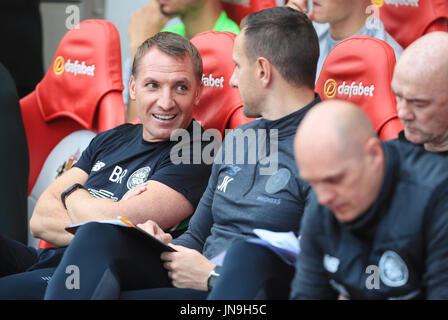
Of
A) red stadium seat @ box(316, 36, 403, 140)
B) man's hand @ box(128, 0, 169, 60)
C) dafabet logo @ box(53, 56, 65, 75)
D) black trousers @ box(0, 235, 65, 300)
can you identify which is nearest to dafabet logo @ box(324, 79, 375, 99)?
red stadium seat @ box(316, 36, 403, 140)

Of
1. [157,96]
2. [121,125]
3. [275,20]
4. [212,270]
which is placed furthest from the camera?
[121,125]

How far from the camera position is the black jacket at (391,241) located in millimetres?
1084

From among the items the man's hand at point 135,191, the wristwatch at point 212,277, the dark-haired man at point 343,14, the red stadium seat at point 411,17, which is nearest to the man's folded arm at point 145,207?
the man's hand at point 135,191

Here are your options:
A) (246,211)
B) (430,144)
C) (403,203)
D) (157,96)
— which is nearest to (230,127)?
(157,96)

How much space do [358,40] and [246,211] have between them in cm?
60

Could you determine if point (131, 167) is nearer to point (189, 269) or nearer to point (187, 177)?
point (187, 177)

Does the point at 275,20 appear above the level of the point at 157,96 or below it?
above

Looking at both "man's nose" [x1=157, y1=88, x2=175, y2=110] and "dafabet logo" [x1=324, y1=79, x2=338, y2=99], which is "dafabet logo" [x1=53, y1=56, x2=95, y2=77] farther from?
"dafabet logo" [x1=324, y1=79, x2=338, y2=99]

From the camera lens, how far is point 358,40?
182cm

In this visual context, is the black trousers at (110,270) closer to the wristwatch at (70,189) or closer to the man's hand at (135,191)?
the man's hand at (135,191)

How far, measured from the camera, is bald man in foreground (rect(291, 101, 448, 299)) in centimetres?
105

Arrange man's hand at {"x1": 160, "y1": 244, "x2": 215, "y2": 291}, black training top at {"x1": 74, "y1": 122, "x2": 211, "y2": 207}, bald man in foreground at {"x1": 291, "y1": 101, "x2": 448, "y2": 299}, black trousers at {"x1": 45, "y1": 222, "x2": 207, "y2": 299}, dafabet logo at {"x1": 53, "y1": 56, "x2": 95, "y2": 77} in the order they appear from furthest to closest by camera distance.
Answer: dafabet logo at {"x1": 53, "y1": 56, "x2": 95, "y2": 77} < black training top at {"x1": 74, "y1": 122, "x2": 211, "y2": 207} < man's hand at {"x1": 160, "y1": 244, "x2": 215, "y2": 291} < black trousers at {"x1": 45, "y1": 222, "x2": 207, "y2": 299} < bald man in foreground at {"x1": 291, "y1": 101, "x2": 448, "y2": 299}

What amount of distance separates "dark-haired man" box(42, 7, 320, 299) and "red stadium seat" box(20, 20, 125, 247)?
0.74m
